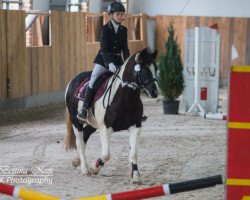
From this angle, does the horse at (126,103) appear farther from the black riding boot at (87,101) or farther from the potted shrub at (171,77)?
the potted shrub at (171,77)

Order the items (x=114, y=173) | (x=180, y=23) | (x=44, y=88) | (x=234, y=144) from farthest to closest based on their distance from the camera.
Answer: (x=180, y=23) → (x=44, y=88) → (x=114, y=173) → (x=234, y=144)

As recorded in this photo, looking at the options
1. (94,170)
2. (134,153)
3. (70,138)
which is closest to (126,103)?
(134,153)

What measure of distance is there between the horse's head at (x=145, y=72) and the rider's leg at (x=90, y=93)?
68 centimetres

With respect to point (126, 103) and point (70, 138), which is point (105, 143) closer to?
point (126, 103)

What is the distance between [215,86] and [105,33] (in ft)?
22.0

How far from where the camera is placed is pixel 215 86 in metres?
13.9

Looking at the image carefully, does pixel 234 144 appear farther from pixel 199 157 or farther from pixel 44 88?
pixel 44 88

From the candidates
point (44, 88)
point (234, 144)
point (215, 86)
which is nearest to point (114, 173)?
point (234, 144)

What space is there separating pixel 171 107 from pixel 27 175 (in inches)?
278

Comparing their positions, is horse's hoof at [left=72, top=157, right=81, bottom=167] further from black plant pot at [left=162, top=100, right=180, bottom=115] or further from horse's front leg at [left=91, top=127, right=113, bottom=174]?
black plant pot at [left=162, top=100, right=180, bottom=115]

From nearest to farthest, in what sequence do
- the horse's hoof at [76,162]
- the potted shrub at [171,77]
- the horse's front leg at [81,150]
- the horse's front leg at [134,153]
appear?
the horse's front leg at [134,153] → the horse's front leg at [81,150] → the horse's hoof at [76,162] → the potted shrub at [171,77]

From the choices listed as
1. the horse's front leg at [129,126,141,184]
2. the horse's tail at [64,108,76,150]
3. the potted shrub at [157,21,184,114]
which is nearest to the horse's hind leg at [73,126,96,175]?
the horse's tail at [64,108,76,150]

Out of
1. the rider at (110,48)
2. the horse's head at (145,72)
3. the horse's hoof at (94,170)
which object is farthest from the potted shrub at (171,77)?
the horse's head at (145,72)

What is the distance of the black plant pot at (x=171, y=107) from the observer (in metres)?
14.2
